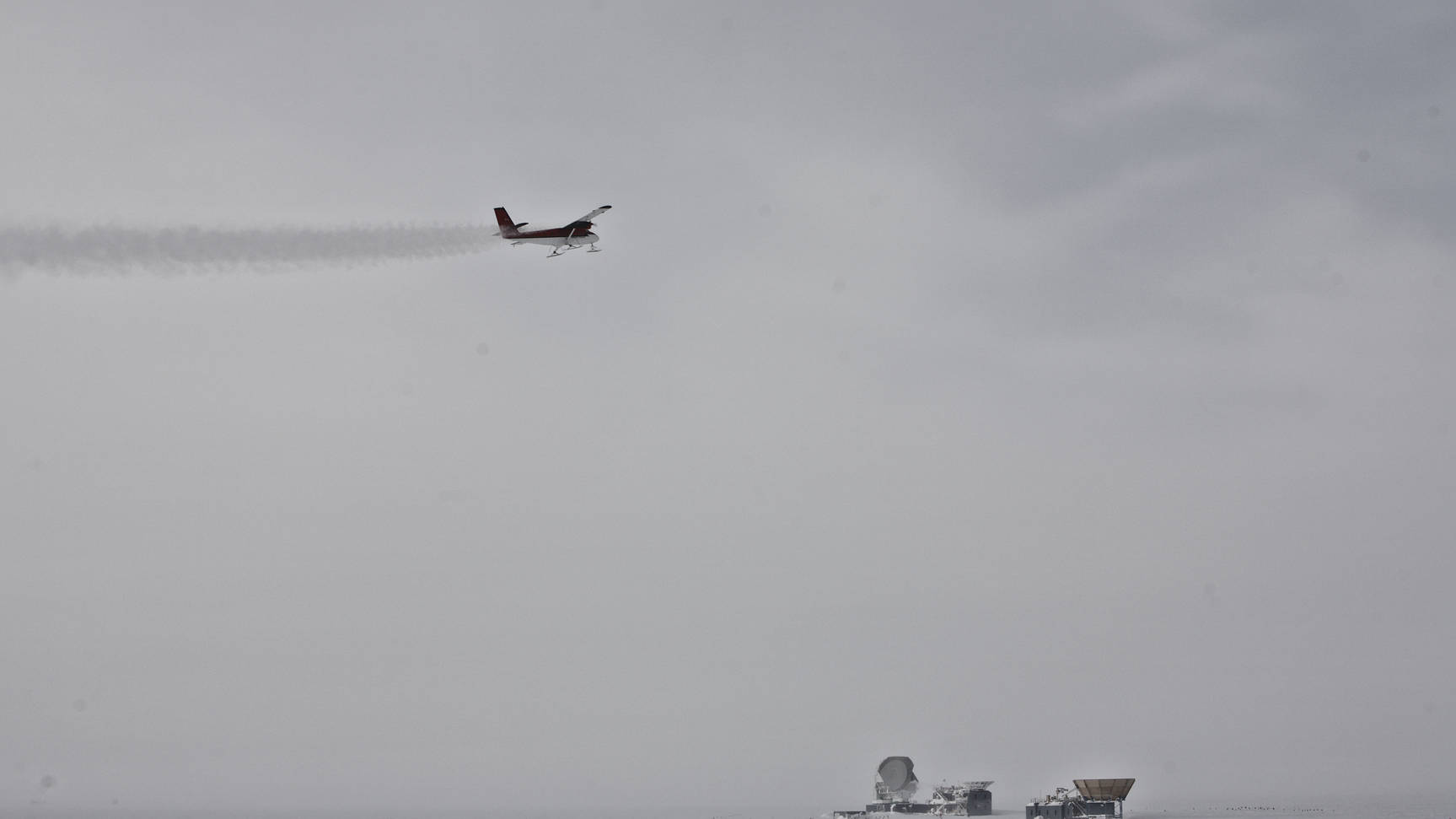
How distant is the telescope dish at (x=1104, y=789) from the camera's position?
15438cm

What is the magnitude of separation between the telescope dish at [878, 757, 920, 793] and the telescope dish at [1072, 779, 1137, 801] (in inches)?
1332

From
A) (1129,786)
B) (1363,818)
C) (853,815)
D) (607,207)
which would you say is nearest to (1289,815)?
(1363,818)

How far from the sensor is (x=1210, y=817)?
200 m

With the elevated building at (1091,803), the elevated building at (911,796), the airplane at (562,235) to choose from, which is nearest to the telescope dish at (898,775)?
the elevated building at (911,796)

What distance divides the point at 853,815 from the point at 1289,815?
254ft

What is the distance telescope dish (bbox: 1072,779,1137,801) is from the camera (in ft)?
506

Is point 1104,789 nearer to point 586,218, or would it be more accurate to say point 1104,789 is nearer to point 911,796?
point 911,796

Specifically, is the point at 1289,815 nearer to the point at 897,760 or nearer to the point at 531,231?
the point at 897,760

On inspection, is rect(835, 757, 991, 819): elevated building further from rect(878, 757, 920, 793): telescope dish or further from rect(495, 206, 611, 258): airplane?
rect(495, 206, 611, 258): airplane

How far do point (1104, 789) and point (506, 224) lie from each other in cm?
10778

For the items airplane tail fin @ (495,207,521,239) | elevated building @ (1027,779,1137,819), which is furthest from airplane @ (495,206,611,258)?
elevated building @ (1027,779,1137,819)

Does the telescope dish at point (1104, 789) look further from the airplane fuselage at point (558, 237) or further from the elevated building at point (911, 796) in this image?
the airplane fuselage at point (558, 237)

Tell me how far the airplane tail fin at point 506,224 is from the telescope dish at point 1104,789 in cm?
10497

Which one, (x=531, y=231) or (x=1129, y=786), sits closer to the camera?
(x=531, y=231)
